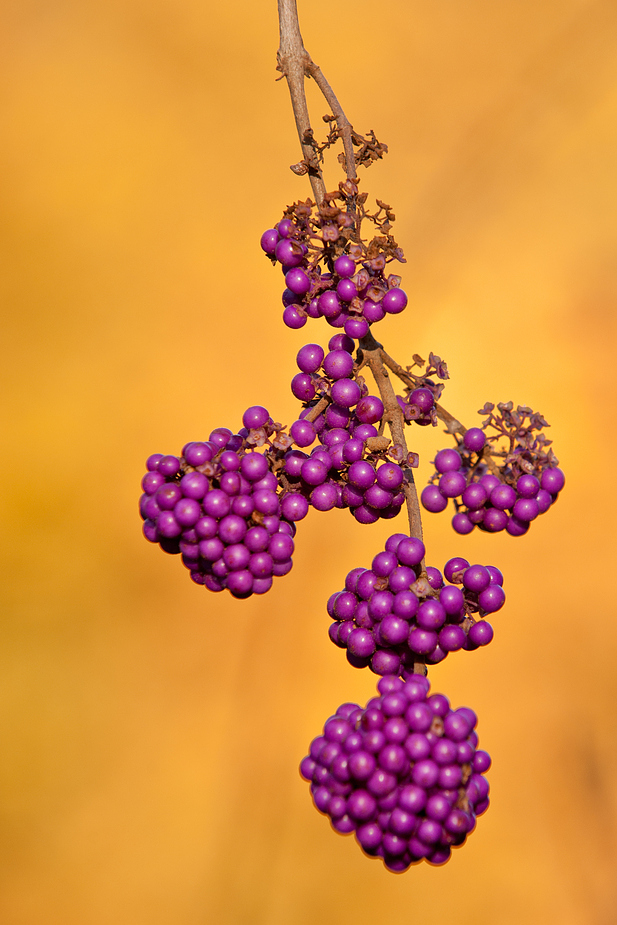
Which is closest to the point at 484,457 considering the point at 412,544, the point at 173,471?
the point at 412,544

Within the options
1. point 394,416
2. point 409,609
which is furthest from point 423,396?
point 409,609

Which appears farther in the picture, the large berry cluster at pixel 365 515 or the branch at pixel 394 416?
the branch at pixel 394 416

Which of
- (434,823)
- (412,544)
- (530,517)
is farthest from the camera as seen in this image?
(530,517)

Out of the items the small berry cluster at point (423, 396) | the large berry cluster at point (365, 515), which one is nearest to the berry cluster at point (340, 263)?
the large berry cluster at point (365, 515)

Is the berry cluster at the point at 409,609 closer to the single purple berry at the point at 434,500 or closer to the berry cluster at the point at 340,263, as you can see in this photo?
the single purple berry at the point at 434,500

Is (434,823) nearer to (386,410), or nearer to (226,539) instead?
(226,539)

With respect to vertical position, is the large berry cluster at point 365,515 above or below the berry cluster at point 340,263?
below

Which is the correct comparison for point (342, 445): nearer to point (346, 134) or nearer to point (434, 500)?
point (434, 500)
